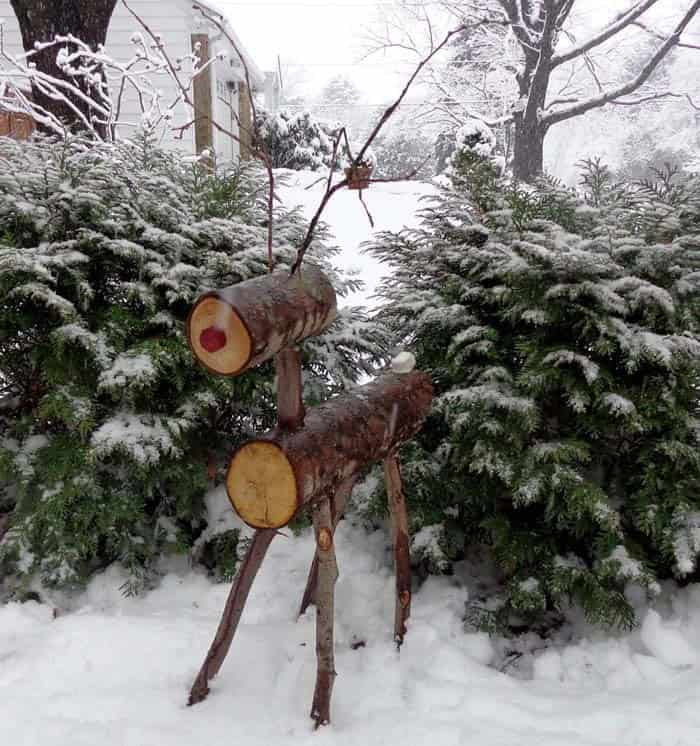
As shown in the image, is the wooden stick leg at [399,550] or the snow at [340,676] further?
the wooden stick leg at [399,550]

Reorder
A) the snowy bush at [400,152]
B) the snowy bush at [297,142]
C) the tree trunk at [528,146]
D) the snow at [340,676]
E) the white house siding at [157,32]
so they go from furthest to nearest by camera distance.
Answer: the snowy bush at [400,152] < the snowy bush at [297,142] < the tree trunk at [528,146] < the white house siding at [157,32] < the snow at [340,676]

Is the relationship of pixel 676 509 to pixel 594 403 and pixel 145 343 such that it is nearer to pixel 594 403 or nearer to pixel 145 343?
pixel 594 403

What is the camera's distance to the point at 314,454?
1566 millimetres

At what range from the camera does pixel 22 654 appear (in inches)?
77.9

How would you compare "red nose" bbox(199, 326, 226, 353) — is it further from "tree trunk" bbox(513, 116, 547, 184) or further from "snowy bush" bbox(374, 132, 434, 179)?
"snowy bush" bbox(374, 132, 434, 179)

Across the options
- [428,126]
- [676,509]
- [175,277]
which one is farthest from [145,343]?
[428,126]

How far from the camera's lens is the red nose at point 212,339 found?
1350mm

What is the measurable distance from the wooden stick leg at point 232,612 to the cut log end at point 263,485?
0.78 ft

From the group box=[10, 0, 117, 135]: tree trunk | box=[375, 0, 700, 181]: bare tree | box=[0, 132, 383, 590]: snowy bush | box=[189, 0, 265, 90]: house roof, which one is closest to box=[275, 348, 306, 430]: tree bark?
box=[0, 132, 383, 590]: snowy bush

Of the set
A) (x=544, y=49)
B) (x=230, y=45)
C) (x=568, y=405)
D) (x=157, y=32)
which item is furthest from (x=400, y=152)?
(x=568, y=405)

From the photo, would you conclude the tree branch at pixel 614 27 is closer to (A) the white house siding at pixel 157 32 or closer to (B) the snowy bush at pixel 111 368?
(A) the white house siding at pixel 157 32

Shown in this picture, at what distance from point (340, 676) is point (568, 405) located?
120cm

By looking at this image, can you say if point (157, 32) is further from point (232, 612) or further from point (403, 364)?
point (232, 612)

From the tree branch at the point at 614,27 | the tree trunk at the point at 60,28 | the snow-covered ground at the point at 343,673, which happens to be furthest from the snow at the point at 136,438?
the tree branch at the point at 614,27
